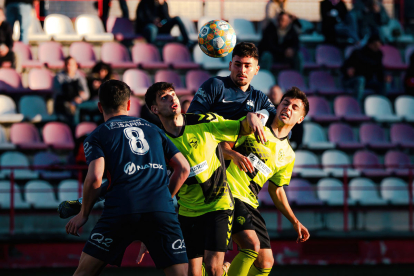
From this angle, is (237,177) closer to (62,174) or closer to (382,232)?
(382,232)

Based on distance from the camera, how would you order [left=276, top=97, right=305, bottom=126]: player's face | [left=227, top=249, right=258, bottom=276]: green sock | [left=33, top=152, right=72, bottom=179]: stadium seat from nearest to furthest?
[left=227, top=249, right=258, bottom=276]: green sock → [left=276, top=97, right=305, bottom=126]: player's face → [left=33, top=152, right=72, bottom=179]: stadium seat

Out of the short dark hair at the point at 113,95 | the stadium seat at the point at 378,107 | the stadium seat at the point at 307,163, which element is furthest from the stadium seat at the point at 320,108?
the short dark hair at the point at 113,95

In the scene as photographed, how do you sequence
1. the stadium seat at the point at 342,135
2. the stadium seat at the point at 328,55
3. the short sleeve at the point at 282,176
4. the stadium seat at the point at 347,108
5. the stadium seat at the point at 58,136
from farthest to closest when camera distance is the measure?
the stadium seat at the point at 328,55 < the stadium seat at the point at 347,108 < the stadium seat at the point at 342,135 < the stadium seat at the point at 58,136 < the short sleeve at the point at 282,176

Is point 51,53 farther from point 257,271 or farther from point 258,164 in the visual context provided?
point 257,271

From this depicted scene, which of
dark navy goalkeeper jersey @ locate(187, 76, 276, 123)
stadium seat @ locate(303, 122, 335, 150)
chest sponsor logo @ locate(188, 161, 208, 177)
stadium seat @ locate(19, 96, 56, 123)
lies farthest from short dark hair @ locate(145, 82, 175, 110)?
stadium seat @ locate(19, 96, 56, 123)

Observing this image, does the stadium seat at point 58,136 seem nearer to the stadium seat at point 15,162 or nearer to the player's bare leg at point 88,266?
the stadium seat at point 15,162

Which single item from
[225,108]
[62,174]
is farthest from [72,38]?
[225,108]

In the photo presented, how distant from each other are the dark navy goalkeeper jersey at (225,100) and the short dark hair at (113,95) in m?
1.18

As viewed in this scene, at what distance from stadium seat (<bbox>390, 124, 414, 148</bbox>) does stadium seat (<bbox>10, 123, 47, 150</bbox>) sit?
6269 mm

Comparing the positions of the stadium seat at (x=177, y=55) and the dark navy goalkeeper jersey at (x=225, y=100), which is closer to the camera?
the dark navy goalkeeper jersey at (x=225, y=100)

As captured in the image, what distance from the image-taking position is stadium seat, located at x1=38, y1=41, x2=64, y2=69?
1123cm

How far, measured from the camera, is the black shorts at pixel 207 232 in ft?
15.0

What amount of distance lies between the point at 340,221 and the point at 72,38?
Answer: 652 centimetres

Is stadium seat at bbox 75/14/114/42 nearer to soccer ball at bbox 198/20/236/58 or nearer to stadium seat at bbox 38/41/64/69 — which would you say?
stadium seat at bbox 38/41/64/69
